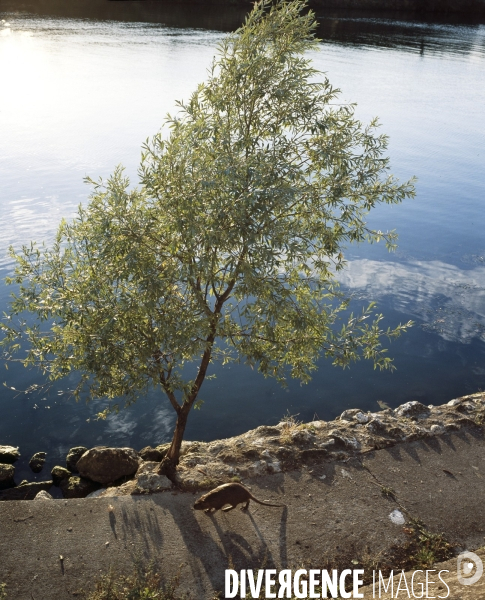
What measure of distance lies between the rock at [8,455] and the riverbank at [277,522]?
22.1 ft

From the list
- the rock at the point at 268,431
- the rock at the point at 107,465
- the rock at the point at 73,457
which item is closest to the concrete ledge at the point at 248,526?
the rock at the point at 268,431

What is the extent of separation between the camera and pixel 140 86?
63.7m

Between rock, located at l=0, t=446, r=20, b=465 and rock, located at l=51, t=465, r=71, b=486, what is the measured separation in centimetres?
179

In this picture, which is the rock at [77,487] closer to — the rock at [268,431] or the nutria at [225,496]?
the rock at [268,431]

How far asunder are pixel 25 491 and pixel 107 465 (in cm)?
255

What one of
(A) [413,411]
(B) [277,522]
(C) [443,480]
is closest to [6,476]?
(B) [277,522]

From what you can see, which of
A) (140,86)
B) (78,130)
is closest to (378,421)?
(78,130)

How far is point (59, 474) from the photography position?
18672mm

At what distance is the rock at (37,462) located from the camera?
1956 centimetres

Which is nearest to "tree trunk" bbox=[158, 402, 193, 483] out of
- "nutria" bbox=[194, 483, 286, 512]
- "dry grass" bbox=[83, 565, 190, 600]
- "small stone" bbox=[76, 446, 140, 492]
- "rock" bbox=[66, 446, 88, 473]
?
"nutria" bbox=[194, 483, 286, 512]

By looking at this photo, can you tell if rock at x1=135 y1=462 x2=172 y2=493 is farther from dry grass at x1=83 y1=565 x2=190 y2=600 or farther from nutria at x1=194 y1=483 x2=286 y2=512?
dry grass at x1=83 y1=565 x2=190 y2=600

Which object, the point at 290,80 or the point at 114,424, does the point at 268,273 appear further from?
the point at 114,424

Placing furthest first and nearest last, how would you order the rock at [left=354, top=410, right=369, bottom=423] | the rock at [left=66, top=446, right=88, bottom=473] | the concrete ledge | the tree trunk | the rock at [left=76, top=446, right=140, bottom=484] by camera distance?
1. the rock at [left=66, top=446, right=88, bottom=473]
2. the rock at [left=76, top=446, right=140, bottom=484]
3. the rock at [left=354, top=410, right=369, bottom=423]
4. the tree trunk
5. the concrete ledge

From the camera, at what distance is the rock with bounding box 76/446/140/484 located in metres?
17.9
